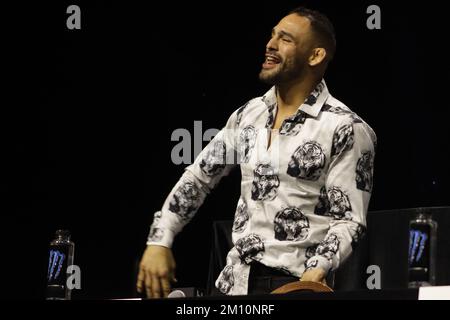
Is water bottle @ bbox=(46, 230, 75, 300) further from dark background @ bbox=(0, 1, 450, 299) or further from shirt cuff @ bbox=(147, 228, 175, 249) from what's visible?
shirt cuff @ bbox=(147, 228, 175, 249)

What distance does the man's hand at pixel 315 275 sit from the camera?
7.77 feet

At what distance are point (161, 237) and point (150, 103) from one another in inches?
35.7

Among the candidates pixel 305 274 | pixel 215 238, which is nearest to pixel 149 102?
pixel 215 238

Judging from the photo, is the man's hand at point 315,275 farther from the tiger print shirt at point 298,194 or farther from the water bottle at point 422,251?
the water bottle at point 422,251

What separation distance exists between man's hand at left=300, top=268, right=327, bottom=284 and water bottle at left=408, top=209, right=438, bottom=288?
43 centimetres

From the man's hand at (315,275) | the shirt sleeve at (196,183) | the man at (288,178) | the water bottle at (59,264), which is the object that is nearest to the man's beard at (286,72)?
the man at (288,178)

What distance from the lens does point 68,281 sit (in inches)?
135

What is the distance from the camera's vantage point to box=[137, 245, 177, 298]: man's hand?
254 centimetres

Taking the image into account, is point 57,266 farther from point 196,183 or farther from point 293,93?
point 293,93

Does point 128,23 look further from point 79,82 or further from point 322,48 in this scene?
point 322,48

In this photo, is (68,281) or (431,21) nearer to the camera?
(431,21)

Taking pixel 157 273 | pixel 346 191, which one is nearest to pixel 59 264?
pixel 157 273

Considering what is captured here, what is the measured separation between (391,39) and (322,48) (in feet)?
1.21

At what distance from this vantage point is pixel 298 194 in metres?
2.62
